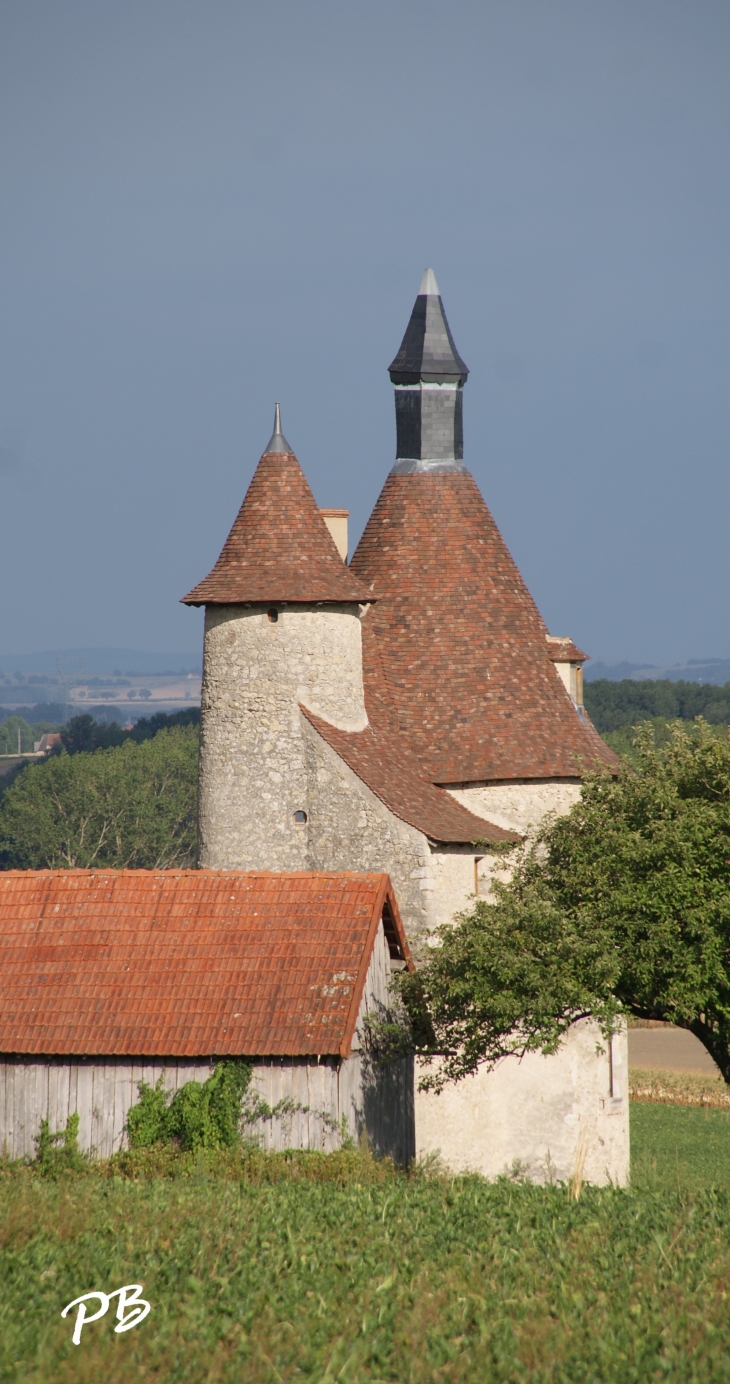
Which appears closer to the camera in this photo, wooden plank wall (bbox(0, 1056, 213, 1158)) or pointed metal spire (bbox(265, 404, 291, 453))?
wooden plank wall (bbox(0, 1056, 213, 1158))

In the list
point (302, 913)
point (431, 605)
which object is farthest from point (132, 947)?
point (431, 605)

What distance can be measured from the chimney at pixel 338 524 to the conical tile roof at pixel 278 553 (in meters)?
2.67

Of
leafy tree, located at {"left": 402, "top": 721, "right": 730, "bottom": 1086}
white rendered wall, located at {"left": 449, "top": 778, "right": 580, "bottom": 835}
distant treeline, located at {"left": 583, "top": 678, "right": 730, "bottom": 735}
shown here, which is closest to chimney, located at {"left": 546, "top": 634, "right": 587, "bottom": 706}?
white rendered wall, located at {"left": 449, "top": 778, "right": 580, "bottom": 835}

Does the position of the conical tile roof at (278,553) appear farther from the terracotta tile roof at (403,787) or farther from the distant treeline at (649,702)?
the distant treeline at (649,702)

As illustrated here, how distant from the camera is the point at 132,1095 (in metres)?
18.8

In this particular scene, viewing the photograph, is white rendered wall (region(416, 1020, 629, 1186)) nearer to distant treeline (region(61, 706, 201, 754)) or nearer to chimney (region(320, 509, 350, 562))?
chimney (region(320, 509, 350, 562))

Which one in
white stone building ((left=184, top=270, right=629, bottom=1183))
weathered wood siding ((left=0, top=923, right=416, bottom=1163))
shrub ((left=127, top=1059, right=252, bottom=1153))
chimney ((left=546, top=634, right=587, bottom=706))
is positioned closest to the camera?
shrub ((left=127, top=1059, right=252, bottom=1153))

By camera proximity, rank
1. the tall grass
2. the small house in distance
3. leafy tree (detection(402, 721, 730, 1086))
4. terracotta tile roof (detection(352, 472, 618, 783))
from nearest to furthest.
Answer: the tall grass < the small house in distance < leafy tree (detection(402, 721, 730, 1086)) < terracotta tile roof (detection(352, 472, 618, 783))

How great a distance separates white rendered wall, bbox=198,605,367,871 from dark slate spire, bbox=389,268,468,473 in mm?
4734

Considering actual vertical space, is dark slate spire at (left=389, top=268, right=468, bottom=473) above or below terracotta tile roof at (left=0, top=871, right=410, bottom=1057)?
above

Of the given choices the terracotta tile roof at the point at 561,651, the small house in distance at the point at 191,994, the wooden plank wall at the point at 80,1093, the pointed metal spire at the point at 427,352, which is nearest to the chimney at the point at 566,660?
the terracotta tile roof at the point at 561,651

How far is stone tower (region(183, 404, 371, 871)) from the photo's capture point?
24.9 meters

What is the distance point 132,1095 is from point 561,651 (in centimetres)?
1230

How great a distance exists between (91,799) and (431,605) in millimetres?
56494
